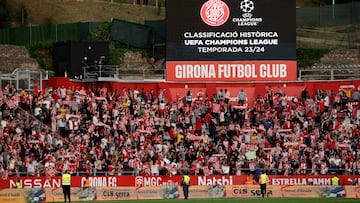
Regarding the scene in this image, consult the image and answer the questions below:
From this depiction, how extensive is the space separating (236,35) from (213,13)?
1.77 m

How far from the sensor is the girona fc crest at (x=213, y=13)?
205ft

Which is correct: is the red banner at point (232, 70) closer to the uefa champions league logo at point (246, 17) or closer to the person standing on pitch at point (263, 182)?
the uefa champions league logo at point (246, 17)

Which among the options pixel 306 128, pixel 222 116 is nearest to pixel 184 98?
pixel 222 116

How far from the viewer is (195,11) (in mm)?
62469

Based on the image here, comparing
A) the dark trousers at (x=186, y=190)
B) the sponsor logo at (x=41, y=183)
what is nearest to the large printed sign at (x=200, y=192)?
the dark trousers at (x=186, y=190)

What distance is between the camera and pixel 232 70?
62812 millimetres

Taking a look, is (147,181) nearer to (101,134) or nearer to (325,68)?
(101,134)

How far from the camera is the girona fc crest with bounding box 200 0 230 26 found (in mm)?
62438

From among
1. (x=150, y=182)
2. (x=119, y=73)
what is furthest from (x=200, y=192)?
(x=119, y=73)

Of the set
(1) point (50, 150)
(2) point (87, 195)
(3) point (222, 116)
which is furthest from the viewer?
(3) point (222, 116)

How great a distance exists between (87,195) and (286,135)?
12.2m

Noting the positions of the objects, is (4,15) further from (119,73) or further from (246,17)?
(246,17)

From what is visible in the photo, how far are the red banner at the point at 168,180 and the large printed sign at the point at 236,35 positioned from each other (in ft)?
31.1

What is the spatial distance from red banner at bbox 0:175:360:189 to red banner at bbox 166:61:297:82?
937cm
